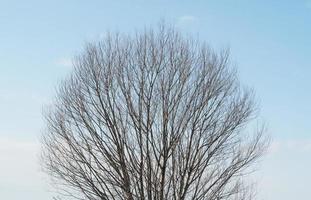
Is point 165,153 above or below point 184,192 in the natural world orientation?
above

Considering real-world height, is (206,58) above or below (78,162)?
above

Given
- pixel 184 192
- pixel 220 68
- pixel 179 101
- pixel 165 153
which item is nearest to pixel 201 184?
pixel 184 192

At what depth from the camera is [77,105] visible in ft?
36.4

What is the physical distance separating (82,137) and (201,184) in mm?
3342

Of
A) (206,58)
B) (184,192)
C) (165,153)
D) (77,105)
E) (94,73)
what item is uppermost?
(206,58)

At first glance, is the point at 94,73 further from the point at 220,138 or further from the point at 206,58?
the point at 220,138

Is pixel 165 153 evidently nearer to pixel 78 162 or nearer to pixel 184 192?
pixel 184 192

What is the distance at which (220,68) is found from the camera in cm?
1141

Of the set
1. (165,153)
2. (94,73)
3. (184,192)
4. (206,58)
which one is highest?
(206,58)

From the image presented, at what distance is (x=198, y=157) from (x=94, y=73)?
11.6 feet

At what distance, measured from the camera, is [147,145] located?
10.7 meters

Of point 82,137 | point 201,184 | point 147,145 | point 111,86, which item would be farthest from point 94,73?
point 201,184


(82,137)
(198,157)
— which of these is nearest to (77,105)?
(82,137)

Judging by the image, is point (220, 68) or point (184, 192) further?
point (220, 68)
